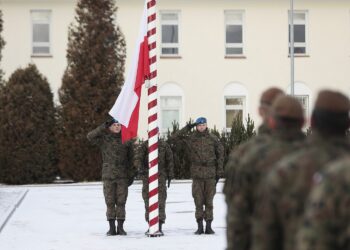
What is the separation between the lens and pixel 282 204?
4.90 meters

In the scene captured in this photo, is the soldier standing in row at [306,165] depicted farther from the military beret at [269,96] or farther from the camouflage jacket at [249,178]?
the military beret at [269,96]

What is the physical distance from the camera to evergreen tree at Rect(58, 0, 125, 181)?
35.4 m

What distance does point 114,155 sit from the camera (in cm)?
1608

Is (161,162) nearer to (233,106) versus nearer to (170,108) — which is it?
(170,108)

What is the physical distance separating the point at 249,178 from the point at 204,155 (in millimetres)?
10330

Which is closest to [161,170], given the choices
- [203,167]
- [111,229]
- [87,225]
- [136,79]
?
[203,167]

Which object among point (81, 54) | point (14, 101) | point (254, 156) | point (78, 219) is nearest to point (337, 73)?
point (81, 54)

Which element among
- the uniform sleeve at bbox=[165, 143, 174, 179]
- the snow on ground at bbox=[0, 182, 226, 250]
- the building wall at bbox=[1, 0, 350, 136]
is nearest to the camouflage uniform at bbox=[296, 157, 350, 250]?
the snow on ground at bbox=[0, 182, 226, 250]

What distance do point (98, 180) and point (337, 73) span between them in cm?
1291

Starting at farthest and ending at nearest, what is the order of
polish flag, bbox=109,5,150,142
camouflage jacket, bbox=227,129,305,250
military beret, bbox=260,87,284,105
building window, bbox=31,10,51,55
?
building window, bbox=31,10,51,55 < polish flag, bbox=109,5,150,142 < military beret, bbox=260,87,284,105 < camouflage jacket, bbox=227,129,305,250

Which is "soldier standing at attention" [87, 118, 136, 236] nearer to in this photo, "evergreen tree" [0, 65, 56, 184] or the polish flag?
the polish flag

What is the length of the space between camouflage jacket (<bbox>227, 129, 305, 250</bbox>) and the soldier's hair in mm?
910

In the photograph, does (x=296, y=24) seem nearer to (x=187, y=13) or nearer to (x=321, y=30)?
(x=321, y=30)

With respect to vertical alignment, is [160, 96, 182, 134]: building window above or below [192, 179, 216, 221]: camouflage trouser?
above
